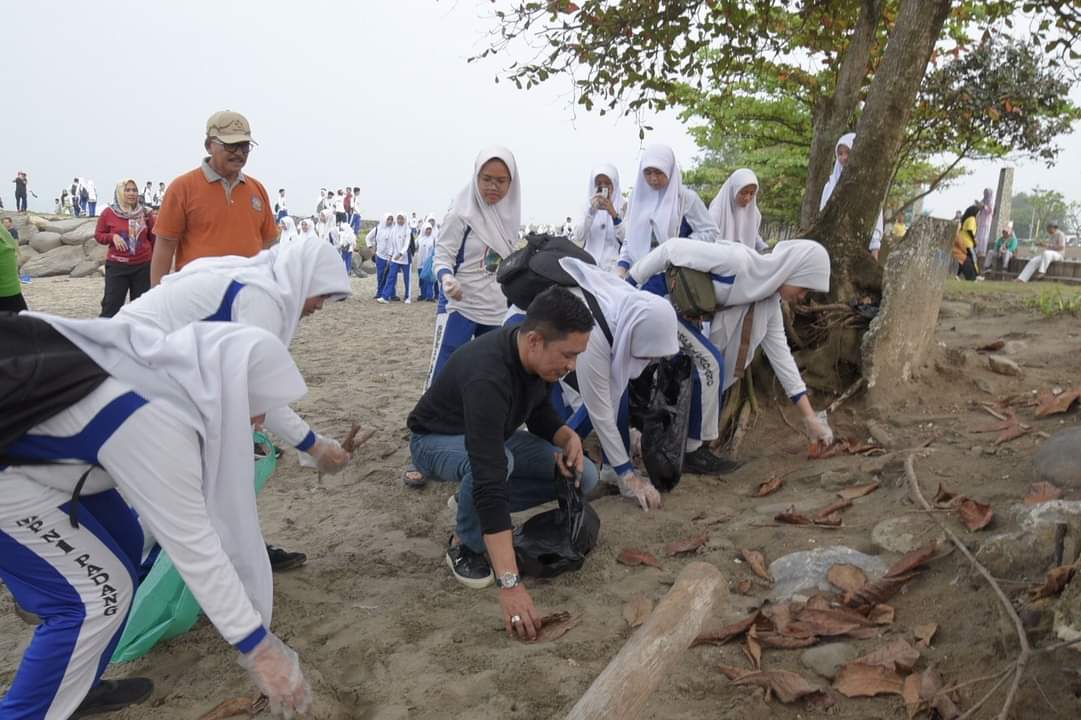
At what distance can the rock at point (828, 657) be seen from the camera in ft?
7.39

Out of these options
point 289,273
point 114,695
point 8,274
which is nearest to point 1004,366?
point 289,273

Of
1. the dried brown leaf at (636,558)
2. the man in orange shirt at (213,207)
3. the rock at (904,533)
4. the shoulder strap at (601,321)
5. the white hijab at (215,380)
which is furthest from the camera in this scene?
the man in orange shirt at (213,207)

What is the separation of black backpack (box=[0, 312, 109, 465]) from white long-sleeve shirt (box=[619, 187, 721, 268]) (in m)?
3.90

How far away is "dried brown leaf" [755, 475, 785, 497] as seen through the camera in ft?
12.9

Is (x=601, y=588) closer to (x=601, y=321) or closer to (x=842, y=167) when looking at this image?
(x=601, y=321)

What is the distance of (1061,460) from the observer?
2984 mm

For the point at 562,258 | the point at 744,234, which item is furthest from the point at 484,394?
the point at 744,234

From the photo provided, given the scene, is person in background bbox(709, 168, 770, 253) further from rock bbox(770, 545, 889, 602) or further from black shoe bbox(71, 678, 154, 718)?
black shoe bbox(71, 678, 154, 718)

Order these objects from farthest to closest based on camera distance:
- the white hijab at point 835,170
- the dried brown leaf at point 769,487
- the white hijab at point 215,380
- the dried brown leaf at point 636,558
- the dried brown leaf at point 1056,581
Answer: the white hijab at point 835,170, the dried brown leaf at point 769,487, the dried brown leaf at point 636,558, the dried brown leaf at point 1056,581, the white hijab at point 215,380

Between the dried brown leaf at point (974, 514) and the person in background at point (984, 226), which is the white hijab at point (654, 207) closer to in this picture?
the dried brown leaf at point (974, 514)

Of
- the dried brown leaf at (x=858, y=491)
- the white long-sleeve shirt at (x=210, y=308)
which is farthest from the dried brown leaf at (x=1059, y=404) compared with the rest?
the white long-sleeve shirt at (x=210, y=308)

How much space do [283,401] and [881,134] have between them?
4358 millimetres

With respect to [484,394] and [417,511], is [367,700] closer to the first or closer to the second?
[484,394]

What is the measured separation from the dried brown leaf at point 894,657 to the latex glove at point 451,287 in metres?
2.77
